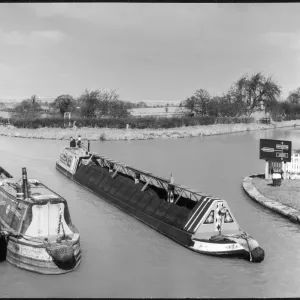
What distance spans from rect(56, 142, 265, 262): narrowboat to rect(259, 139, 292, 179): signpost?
22.1 ft

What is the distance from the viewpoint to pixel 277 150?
2384cm

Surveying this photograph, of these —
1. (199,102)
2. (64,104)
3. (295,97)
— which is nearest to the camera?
(64,104)

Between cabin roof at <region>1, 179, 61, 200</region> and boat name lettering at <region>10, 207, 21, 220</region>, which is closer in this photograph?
boat name lettering at <region>10, 207, 21, 220</region>

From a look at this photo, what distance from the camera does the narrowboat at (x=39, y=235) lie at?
12.3 metres

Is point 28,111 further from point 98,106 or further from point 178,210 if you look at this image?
point 178,210

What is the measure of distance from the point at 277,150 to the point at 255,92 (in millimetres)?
65985

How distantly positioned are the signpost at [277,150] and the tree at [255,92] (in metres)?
61.6

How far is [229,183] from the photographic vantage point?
26.6m

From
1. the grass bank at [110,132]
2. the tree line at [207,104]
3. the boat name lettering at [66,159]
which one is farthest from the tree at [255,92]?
the boat name lettering at [66,159]

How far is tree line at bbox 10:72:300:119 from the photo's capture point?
2712 inches

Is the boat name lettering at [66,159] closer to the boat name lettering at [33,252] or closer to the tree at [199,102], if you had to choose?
the boat name lettering at [33,252]

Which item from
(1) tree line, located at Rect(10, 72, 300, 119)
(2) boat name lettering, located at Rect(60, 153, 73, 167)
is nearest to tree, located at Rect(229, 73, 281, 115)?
(1) tree line, located at Rect(10, 72, 300, 119)

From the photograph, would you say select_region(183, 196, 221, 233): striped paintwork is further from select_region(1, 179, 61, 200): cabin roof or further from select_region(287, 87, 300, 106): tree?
select_region(287, 87, 300, 106): tree

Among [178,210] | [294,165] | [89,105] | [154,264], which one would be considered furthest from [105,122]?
[154,264]
